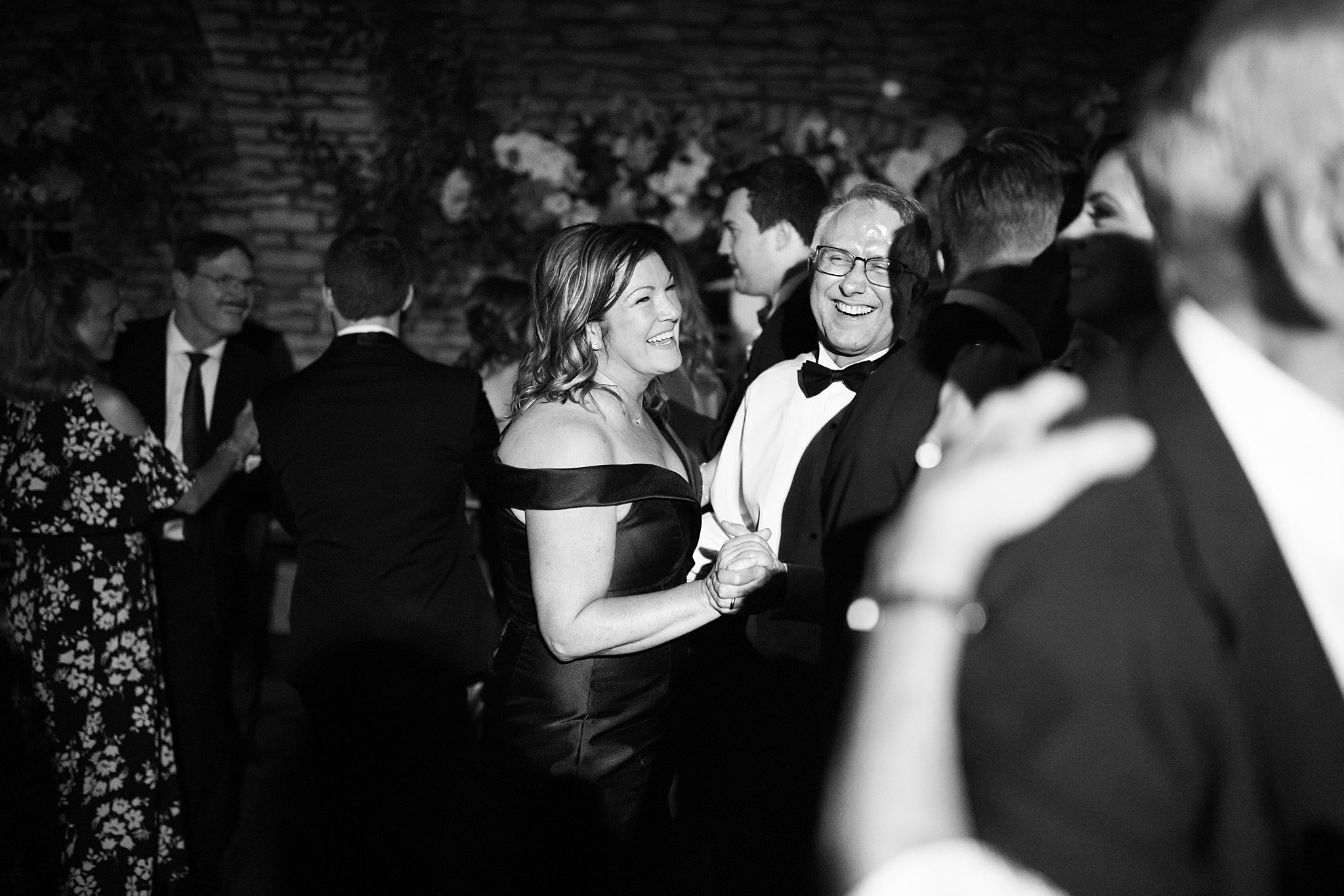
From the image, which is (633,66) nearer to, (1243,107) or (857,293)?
(857,293)

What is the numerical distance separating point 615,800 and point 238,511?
213cm

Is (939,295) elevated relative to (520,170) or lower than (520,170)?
lower

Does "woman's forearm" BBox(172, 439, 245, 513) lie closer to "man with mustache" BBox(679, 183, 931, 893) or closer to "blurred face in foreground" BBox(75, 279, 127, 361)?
"blurred face in foreground" BBox(75, 279, 127, 361)

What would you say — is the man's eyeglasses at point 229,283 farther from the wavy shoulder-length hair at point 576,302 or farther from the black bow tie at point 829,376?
the black bow tie at point 829,376

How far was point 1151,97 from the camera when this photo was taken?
618 millimetres

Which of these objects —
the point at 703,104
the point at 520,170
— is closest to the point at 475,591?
the point at 520,170

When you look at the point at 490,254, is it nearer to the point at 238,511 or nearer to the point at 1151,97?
the point at 238,511

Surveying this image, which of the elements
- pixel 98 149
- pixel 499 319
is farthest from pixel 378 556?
pixel 98 149

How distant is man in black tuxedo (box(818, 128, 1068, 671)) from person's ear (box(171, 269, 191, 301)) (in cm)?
265

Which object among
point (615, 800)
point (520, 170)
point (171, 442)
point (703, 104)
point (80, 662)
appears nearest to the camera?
point (615, 800)

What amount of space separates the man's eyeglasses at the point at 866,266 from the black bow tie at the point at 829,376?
18 centimetres

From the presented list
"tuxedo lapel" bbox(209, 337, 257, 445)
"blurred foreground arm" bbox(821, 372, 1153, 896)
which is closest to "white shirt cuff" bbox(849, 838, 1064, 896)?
"blurred foreground arm" bbox(821, 372, 1153, 896)

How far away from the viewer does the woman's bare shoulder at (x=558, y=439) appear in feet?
6.41

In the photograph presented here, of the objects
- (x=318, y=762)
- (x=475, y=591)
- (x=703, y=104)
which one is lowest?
(x=318, y=762)
